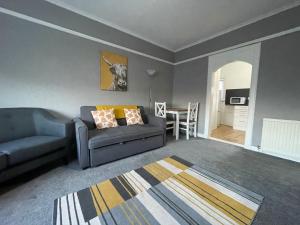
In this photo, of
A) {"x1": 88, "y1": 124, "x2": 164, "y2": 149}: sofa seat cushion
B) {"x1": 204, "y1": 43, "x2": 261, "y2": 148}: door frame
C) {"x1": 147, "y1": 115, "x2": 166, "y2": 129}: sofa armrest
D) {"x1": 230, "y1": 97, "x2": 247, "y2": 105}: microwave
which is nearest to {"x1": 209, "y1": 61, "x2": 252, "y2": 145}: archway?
{"x1": 230, "y1": 97, "x2": 247, "y2": 105}: microwave

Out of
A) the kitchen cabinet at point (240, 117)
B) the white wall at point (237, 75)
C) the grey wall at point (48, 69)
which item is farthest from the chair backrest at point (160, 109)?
the white wall at point (237, 75)

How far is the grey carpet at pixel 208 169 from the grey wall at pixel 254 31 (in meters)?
2.42

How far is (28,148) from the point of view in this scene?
1.54 meters

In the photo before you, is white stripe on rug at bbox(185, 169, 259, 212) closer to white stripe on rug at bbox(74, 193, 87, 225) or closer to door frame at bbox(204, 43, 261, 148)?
white stripe on rug at bbox(74, 193, 87, 225)

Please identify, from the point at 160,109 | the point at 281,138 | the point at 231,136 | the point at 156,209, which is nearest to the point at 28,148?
the point at 156,209

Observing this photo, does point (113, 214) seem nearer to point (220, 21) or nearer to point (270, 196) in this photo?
point (270, 196)

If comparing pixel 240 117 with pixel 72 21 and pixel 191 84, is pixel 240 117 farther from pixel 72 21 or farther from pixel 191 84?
pixel 72 21

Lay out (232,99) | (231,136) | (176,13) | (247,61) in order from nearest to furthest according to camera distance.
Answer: (176,13) < (247,61) < (231,136) < (232,99)

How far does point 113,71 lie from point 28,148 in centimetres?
215

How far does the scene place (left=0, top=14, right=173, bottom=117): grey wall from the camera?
6.48ft

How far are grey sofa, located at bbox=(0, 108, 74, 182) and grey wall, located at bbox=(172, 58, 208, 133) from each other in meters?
3.23

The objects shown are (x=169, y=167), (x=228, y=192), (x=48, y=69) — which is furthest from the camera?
(x=48, y=69)

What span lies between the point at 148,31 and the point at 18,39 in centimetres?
249

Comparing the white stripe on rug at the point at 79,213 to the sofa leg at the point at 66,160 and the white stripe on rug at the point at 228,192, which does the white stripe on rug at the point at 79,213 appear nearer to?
the sofa leg at the point at 66,160
